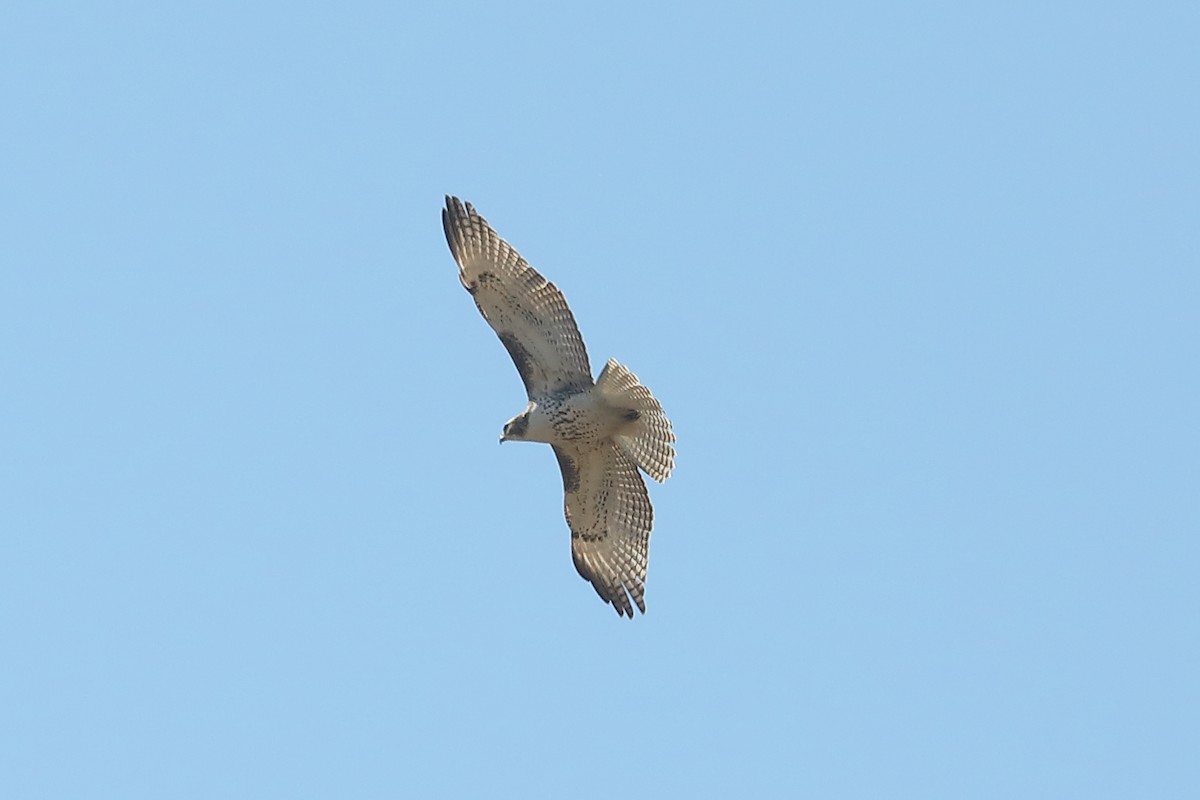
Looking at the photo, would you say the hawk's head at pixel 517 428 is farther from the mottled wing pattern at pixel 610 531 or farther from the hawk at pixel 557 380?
the mottled wing pattern at pixel 610 531

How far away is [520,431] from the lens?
17375mm

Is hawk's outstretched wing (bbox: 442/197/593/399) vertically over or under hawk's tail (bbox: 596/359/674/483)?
over

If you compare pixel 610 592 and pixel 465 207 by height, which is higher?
pixel 465 207

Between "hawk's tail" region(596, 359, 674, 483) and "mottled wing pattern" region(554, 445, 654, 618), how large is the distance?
0.49 metres

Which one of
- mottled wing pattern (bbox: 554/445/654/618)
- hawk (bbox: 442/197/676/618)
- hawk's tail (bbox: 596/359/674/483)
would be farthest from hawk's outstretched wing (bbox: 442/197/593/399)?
mottled wing pattern (bbox: 554/445/654/618)

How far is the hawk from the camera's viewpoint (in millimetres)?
17000

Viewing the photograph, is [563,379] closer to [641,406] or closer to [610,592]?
[641,406]

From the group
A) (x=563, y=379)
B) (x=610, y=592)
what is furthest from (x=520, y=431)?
(x=610, y=592)

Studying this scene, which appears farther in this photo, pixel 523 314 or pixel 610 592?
pixel 610 592

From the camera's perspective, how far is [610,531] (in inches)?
719

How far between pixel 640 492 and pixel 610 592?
2.78ft

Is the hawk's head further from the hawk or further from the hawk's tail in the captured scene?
the hawk's tail

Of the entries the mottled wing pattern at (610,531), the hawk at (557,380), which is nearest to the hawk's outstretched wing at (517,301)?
the hawk at (557,380)

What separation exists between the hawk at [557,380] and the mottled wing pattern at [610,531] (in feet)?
0.23
